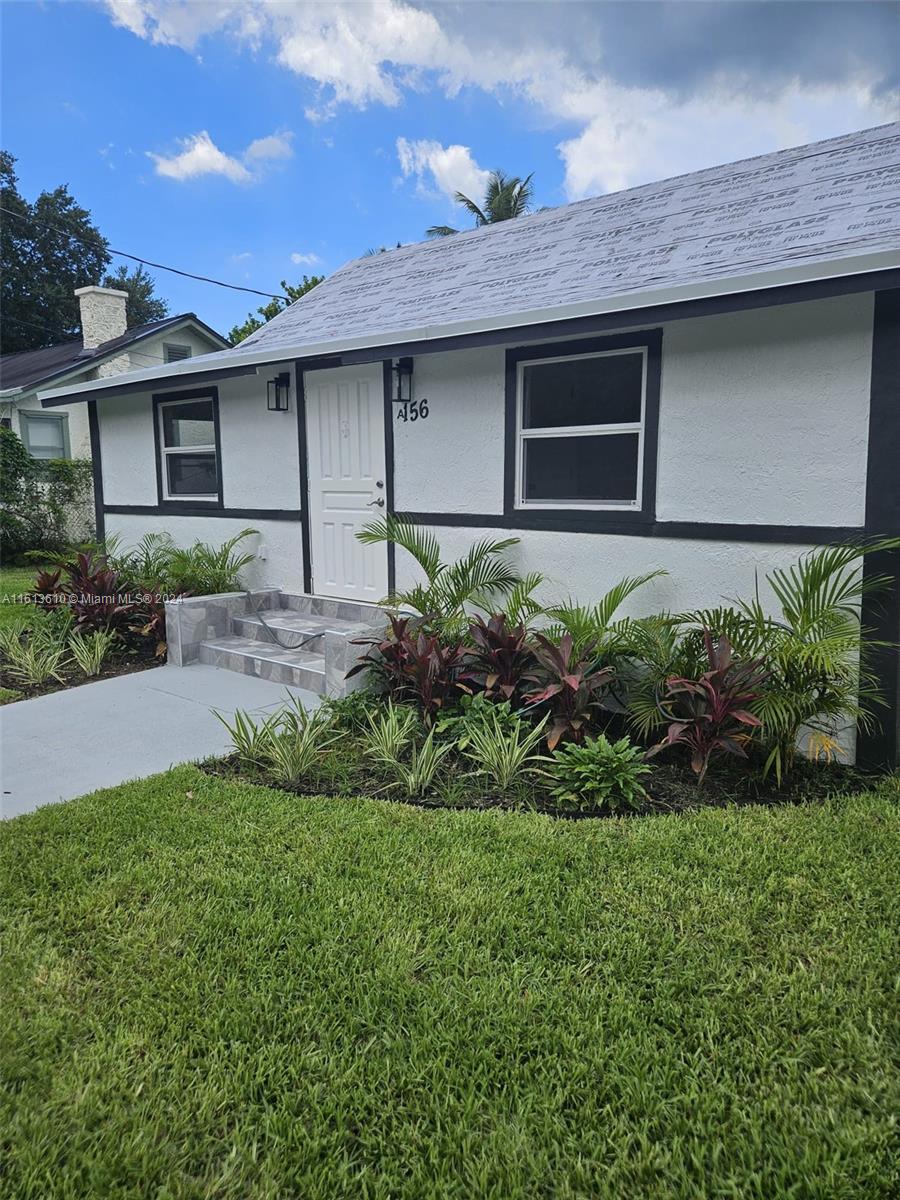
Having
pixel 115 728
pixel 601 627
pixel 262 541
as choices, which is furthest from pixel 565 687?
pixel 262 541

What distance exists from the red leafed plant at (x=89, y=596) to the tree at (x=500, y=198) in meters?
21.3

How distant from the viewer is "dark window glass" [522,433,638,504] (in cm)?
554

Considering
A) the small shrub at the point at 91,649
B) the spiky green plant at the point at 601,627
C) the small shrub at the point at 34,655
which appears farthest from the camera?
the small shrub at the point at 91,649

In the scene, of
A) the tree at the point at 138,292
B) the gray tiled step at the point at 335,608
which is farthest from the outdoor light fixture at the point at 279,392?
the tree at the point at 138,292

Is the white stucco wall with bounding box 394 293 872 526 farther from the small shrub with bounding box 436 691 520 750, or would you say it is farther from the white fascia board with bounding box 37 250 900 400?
the small shrub with bounding box 436 691 520 750

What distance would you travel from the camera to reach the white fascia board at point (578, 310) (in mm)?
3873

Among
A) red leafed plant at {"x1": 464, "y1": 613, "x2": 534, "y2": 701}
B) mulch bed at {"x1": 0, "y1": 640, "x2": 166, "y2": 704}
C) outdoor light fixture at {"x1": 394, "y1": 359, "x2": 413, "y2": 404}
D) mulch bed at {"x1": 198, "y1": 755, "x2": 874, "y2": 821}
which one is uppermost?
outdoor light fixture at {"x1": 394, "y1": 359, "x2": 413, "y2": 404}

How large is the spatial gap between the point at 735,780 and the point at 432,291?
5.09m

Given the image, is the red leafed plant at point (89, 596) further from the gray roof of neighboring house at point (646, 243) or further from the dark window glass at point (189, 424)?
the gray roof of neighboring house at point (646, 243)

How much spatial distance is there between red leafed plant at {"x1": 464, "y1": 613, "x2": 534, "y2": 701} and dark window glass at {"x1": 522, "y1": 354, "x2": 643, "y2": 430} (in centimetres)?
178

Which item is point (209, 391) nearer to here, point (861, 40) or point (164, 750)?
point (164, 750)

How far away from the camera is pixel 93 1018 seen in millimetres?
2246

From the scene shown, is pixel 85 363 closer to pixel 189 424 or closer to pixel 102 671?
pixel 189 424

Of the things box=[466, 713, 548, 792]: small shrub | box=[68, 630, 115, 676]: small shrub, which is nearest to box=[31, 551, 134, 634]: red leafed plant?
box=[68, 630, 115, 676]: small shrub
